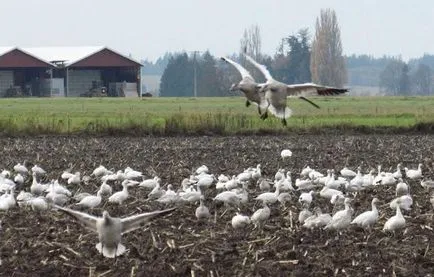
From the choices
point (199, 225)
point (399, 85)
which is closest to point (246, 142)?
point (199, 225)

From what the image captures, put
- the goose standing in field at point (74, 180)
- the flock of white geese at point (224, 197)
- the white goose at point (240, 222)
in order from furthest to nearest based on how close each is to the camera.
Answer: the goose standing in field at point (74, 180)
the white goose at point (240, 222)
the flock of white geese at point (224, 197)

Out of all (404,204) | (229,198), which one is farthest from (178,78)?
(404,204)

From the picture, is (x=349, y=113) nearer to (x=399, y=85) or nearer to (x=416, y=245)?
(x=416, y=245)

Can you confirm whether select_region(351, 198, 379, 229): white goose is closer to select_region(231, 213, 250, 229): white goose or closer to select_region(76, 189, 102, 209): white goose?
select_region(231, 213, 250, 229): white goose

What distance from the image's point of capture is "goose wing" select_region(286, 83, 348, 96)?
16.6m

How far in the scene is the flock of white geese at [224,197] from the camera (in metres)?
11.6

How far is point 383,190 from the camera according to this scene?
61.7 feet

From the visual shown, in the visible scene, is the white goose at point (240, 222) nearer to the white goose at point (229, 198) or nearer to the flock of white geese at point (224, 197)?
the flock of white geese at point (224, 197)

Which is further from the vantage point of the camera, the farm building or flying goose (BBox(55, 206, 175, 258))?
the farm building

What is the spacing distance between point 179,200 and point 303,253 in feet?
15.6

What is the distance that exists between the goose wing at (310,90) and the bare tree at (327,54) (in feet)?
254

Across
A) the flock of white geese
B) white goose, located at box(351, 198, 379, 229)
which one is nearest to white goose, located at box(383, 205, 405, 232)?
the flock of white geese

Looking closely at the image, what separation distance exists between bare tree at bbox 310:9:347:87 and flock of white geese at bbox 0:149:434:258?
73.4 m

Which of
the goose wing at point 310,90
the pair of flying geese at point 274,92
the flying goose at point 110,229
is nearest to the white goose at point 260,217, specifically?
the flying goose at point 110,229
